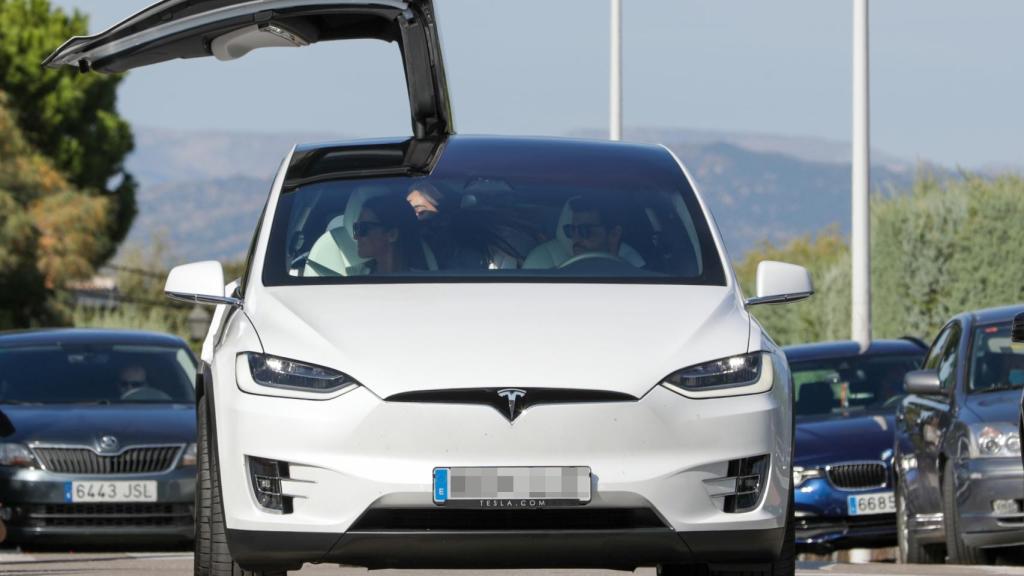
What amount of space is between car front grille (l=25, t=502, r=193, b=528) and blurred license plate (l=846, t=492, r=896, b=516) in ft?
16.1

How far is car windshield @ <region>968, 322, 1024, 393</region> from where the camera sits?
13125 millimetres

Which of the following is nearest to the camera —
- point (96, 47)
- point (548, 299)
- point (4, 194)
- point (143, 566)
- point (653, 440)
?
point (653, 440)

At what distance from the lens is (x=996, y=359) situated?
13.2 m

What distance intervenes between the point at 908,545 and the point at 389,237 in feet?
23.3

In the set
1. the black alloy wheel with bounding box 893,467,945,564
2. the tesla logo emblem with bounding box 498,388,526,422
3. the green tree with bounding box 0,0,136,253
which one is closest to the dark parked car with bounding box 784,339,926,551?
the black alloy wheel with bounding box 893,467,945,564

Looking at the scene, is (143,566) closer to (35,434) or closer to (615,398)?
(35,434)

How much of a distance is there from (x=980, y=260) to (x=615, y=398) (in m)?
28.6

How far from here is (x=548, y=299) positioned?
7.04 meters

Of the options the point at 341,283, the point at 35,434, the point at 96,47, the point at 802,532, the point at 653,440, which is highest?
the point at 96,47

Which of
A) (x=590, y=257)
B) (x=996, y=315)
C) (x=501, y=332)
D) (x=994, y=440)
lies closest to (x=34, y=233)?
(x=996, y=315)

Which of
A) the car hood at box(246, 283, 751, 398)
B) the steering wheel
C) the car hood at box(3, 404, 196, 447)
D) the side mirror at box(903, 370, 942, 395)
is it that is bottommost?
the car hood at box(3, 404, 196, 447)

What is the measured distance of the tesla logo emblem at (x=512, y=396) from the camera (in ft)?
21.5

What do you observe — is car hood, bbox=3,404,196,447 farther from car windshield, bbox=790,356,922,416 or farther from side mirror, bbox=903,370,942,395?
car windshield, bbox=790,356,922,416

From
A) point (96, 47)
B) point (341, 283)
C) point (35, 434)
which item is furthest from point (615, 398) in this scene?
point (35, 434)
